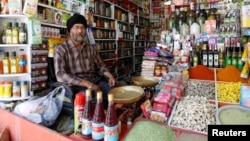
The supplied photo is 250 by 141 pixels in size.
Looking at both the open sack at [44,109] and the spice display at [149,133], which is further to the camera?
the open sack at [44,109]

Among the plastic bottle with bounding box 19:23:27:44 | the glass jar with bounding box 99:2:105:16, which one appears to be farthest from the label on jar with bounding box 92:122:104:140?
the glass jar with bounding box 99:2:105:16

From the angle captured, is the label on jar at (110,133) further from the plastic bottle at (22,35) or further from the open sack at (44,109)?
the plastic bottle at (22,35)

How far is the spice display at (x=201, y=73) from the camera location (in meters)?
2.45

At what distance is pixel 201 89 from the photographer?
2049 mm

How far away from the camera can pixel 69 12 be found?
2.97 meters

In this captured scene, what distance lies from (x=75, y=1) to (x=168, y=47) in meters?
1.57

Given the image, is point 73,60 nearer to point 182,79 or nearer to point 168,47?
point 182,79

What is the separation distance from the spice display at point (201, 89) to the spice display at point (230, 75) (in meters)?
0.21

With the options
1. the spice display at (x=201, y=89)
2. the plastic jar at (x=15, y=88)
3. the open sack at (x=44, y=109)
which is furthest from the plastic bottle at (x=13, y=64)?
the spice display at (x=201, y=89)

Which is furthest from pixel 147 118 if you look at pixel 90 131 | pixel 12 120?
pixel 12 120

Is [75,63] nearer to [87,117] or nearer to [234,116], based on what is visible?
[87,117]

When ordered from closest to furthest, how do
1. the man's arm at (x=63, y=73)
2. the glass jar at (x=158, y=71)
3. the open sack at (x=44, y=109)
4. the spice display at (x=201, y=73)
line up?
1. the open sack at (x=44, y=109)
2. the man's arm at (x=63, y=73)
3. the spice display at (x=201, y=73)
4. the glass jar at (x=158, y=71)

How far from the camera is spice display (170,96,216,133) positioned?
1326 millimetres

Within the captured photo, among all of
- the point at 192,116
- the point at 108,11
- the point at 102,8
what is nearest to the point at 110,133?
the point at 192,116
